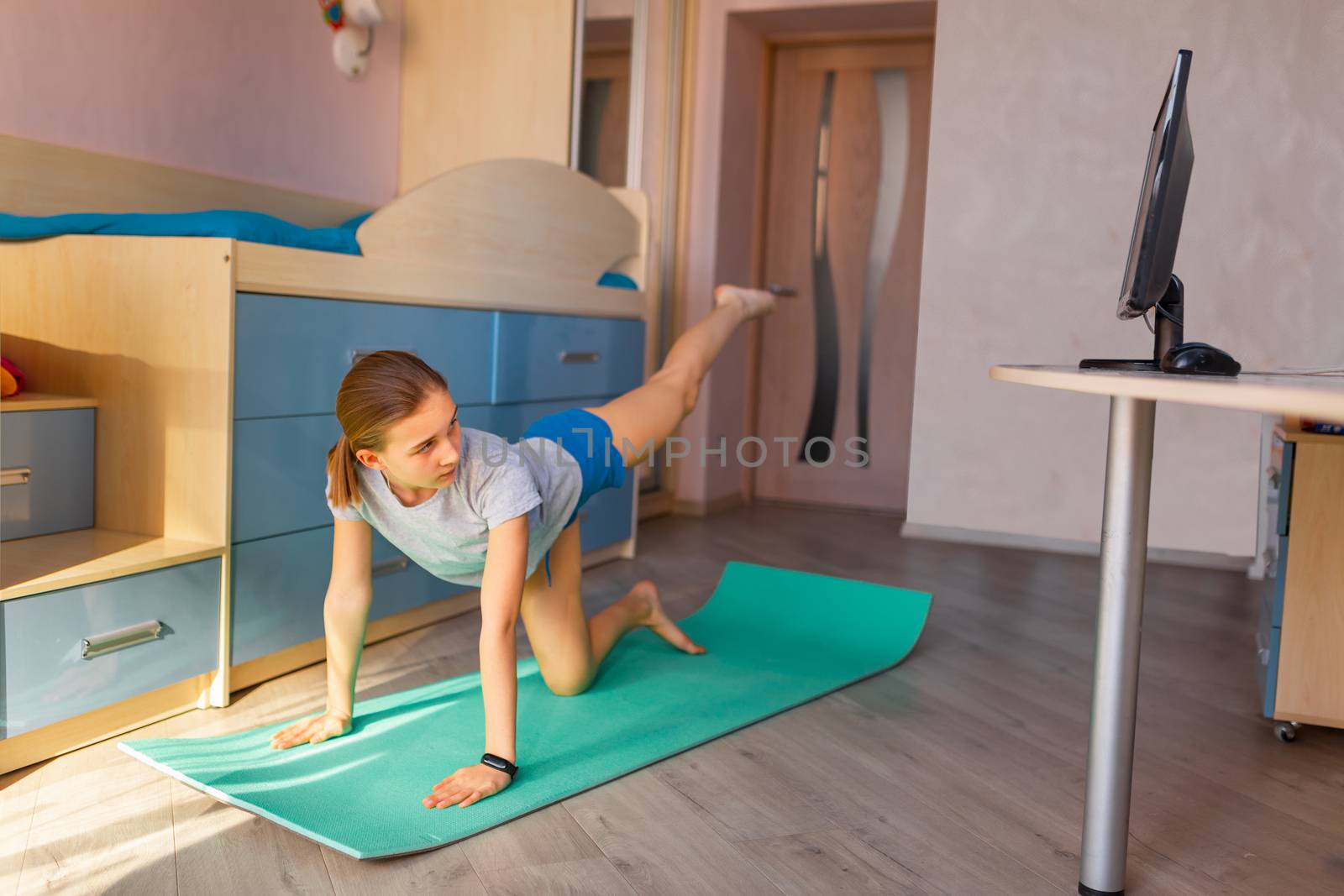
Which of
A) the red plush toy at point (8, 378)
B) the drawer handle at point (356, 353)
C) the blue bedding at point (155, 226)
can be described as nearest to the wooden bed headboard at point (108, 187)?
the blue bedding at point (155, 226)

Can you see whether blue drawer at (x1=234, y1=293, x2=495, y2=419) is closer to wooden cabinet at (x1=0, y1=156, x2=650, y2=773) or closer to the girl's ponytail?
wooden cabinet at (x1=0, y1=156, x2=650, y2=773)

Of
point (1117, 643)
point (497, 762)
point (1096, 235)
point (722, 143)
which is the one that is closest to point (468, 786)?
point (497, 762)

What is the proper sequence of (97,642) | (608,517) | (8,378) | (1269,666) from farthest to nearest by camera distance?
(608,517) < (1269,666) < (8,378) < (97,642)

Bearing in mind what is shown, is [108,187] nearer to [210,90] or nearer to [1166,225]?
[210,90]

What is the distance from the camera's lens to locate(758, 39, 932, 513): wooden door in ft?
14.2

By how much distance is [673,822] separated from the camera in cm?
152

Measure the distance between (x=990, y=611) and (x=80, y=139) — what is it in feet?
7.84

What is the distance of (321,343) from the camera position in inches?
81.4

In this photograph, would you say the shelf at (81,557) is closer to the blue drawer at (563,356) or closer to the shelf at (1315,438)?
the blue drawer at (563,356)

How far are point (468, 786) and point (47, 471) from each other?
0.94 metres

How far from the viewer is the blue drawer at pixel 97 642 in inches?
61.9

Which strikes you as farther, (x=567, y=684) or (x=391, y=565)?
(x=391, y=565)

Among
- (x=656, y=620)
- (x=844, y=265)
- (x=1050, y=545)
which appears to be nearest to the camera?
(x=656, y=620)

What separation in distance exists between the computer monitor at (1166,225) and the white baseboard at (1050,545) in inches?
75.3
